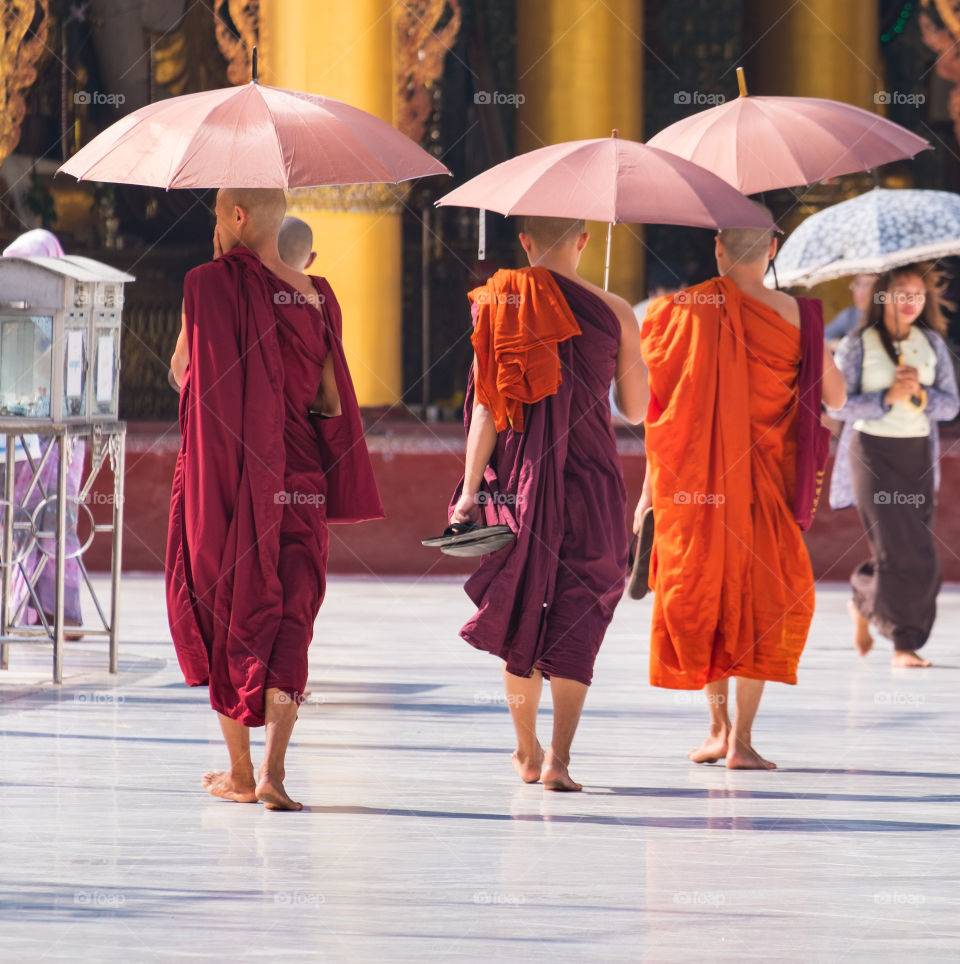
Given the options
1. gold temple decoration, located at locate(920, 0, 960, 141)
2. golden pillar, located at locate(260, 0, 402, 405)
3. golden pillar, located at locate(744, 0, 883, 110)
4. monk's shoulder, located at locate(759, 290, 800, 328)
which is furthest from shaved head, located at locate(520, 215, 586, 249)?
gold temple decoration, located at locate(920, 0, 960, 141)

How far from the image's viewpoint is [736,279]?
6.31 m

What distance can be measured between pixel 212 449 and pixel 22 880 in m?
1.39

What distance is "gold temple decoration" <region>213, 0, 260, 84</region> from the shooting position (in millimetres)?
12688

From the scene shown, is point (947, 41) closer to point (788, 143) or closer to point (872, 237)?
point (872, 237)

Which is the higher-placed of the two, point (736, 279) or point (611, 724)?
point (736, 279)

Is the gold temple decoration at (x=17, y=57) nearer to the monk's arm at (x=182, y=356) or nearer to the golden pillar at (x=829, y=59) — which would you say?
the golden pillar at (x=829, y=59)

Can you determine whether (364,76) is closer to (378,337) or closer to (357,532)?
(378,337)

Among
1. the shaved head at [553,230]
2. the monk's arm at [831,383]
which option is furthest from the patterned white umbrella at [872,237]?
the shaved head at [553,230]

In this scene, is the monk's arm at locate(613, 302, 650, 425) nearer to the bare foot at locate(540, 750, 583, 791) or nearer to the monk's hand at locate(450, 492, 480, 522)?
the monk's hand at locate(450, 492, 480, 522)

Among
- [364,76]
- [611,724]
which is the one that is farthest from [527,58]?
[611,724]

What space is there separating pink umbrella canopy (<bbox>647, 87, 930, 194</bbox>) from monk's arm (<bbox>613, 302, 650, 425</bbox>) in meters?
0.86

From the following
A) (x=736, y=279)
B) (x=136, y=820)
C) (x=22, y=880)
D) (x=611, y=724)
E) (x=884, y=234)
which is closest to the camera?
(x=22, y=880)

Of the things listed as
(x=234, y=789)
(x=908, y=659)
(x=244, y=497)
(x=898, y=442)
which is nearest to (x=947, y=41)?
(x=898, y=442)

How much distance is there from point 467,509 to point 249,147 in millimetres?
1237
